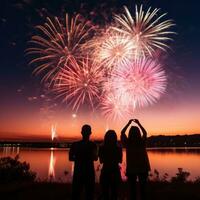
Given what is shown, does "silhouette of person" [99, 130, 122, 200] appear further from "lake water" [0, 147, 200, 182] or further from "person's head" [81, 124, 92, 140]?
"lake water" [0, 147, 200, 182]

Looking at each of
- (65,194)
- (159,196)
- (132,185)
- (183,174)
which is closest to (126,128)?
(132,185)

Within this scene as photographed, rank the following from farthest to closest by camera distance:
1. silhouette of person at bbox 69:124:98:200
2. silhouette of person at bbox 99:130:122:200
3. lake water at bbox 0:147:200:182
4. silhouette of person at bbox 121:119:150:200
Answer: lake water at bbox 0:147:200:182 → silhouette of person at bbox 121:119:150:200 → silhouette of person at bbox 99:130:122:200 → silhouette of person at bbox 69:124:98:200

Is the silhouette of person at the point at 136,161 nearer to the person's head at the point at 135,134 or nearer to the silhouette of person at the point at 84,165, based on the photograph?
the person's head at the point at 135,134

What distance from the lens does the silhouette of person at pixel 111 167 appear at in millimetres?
7184

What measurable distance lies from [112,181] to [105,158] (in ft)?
1.87

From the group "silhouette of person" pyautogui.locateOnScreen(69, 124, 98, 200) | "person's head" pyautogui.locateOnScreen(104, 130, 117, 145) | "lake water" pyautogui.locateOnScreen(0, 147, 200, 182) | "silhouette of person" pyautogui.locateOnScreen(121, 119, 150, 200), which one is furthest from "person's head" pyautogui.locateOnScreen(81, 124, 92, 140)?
"lake water" pyautogui.locateOnScreen(0, 147, 200, 182)

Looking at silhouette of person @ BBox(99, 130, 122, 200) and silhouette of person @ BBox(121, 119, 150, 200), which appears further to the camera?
silhouette of person @ BBox(121, 119, 150, 200)

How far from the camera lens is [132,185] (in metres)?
7.80

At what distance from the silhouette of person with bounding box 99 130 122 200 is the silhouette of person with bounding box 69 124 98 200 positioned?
0.40 metres

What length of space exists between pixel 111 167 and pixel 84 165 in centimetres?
74

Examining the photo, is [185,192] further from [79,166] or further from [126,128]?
[79,166]

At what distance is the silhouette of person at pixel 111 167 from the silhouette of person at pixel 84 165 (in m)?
0.40

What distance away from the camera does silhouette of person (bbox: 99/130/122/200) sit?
718 cm

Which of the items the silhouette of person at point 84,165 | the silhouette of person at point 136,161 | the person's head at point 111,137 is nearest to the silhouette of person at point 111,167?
the person's head at point 111,137
